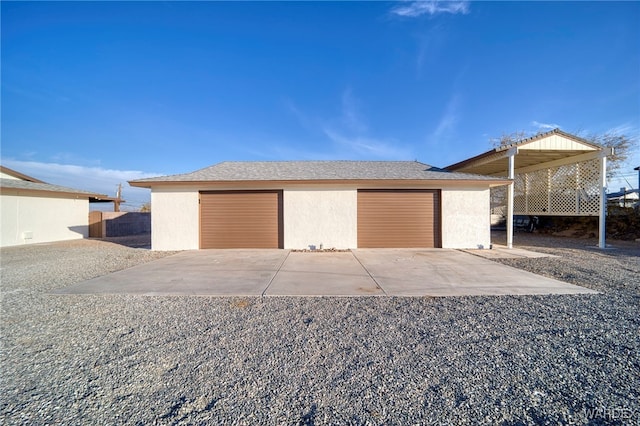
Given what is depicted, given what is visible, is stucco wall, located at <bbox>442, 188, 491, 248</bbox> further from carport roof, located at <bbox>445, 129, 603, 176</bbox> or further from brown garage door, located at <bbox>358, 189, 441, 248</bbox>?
carport roof, located at <bbox>445, 129, 603, 176</bbox>

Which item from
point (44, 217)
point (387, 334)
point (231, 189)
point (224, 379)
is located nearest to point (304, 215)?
point (231, 189)

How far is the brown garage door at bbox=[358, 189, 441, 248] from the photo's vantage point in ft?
29.6

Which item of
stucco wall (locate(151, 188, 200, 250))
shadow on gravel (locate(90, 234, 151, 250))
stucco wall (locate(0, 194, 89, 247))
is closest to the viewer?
stucco wall (locate(151, 188, 200, 250))

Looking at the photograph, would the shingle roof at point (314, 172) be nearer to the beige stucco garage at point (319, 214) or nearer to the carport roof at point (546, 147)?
the beige stucco garage at point (319, 214)

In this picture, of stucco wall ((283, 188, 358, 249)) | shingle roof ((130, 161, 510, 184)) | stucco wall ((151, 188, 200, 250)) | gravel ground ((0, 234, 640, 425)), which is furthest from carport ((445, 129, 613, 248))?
stucco wall ((151, 188, 200, 250))

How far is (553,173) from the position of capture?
11258 mm

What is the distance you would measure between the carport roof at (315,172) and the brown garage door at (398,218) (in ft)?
2.36

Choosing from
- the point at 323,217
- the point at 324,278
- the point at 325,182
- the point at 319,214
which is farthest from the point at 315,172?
the point at 324,278

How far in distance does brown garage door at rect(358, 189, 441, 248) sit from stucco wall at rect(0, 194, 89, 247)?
49.3ft

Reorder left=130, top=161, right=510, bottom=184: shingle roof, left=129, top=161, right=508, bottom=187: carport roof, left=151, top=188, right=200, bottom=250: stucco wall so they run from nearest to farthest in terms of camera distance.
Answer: left=129, top=161, right=508, bottom=187: carport roof
left=130, top=161, right=510, bottom=184: shingle roof
left=151, top=188, right=200, bottom=250: stucco wall

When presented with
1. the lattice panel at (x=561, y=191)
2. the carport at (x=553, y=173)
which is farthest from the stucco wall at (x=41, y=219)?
the lattice panel at (x=561, y=191)

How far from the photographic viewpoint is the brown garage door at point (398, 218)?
9031 mm

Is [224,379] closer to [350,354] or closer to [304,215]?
[350,354]

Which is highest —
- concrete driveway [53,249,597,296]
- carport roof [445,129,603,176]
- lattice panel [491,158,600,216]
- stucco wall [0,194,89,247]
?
carport roof [445,129,603,176]
